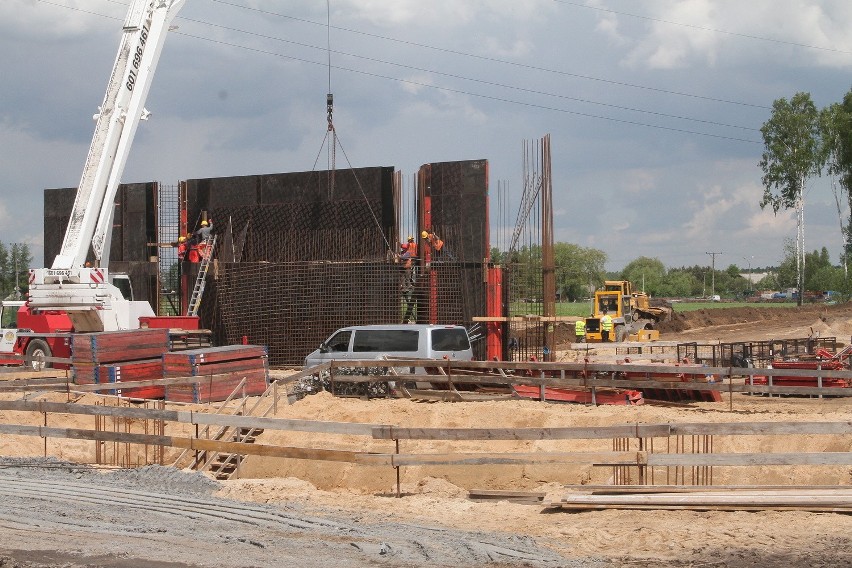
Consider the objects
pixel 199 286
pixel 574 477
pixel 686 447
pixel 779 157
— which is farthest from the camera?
pixel 779 157

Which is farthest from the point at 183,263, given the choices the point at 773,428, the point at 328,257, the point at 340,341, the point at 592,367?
the point at 773,428

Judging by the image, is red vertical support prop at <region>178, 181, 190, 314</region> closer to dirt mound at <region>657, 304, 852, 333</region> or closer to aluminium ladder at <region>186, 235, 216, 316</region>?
aluminium ladder at <region>186, 235, 216, 316</region>

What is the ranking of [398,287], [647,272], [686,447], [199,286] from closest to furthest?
[686,447] < [398,287] < [199,286] < [647,272]

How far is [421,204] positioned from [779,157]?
39523mm

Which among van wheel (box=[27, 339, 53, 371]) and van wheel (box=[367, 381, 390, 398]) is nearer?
van wheel (box=[367, 381, 390, 398])

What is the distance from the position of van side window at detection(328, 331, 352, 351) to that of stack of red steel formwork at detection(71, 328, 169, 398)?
3.87 metres

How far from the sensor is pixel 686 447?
1480 cm

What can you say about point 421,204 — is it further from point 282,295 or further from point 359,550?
point 359,550

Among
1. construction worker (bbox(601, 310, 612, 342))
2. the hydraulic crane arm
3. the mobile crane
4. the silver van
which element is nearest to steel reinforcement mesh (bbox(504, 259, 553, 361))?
the silver van

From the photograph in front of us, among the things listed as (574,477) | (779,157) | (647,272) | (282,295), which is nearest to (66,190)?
(282,295)

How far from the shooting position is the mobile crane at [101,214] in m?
25.1

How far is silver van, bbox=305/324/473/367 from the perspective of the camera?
800 inches

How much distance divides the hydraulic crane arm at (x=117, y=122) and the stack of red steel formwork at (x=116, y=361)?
4909 mm

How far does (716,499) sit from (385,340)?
11.4m
